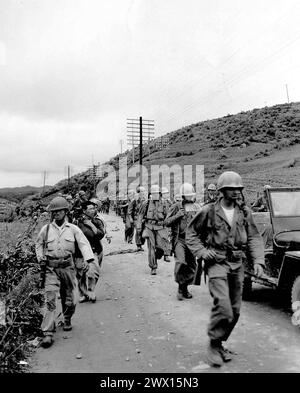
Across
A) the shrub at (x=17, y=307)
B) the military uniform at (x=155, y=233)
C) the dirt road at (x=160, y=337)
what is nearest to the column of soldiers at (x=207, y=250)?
the dirt road at (x=160, y=337)

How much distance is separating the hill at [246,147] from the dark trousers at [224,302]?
21780 mm

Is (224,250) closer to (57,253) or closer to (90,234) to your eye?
(57,253)

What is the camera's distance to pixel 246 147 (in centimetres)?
5028

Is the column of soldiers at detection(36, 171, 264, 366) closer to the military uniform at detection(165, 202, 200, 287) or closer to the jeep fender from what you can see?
the military uniform at detection(165, 202, 200, 287)

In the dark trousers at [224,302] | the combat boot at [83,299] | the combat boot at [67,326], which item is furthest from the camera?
the combat boot at [83,299]

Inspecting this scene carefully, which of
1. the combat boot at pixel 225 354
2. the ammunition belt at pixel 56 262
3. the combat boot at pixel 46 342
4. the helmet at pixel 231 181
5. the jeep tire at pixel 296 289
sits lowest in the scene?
the combat boot at pixel 46 342

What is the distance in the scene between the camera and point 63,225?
6473 mm

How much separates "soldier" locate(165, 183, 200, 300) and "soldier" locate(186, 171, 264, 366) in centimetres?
294

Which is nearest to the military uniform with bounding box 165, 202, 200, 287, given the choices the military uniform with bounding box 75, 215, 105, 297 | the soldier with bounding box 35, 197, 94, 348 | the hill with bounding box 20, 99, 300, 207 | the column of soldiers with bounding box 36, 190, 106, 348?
the military uniform with bounding box 75, 215, 105, 297

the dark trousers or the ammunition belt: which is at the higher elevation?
the ammunition belt

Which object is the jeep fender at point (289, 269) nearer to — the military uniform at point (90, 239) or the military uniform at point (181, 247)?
the military uniform at point (181, 247)

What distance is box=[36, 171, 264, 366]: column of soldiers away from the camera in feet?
16.3

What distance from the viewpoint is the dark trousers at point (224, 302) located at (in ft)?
15.9

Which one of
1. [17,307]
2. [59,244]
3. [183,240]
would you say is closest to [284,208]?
[183,240]
